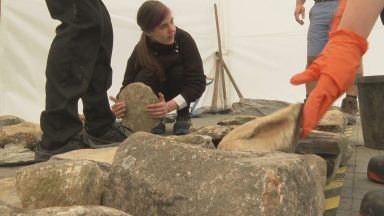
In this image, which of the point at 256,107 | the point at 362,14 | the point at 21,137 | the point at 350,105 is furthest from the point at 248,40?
the point at 362,14

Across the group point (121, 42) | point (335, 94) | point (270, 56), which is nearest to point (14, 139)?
point (335, 94)

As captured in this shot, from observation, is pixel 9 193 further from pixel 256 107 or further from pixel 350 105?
pixel 256 107

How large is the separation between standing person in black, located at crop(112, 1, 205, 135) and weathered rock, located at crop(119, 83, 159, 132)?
10 cm

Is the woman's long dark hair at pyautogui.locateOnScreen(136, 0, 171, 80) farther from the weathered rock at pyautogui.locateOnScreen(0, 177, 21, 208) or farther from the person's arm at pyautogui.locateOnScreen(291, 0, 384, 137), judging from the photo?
the person's arm at pyautogui.locateOnScreen(291, 0, 384, 137)

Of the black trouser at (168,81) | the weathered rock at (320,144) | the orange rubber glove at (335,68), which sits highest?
the orange rubber glove at (335,68)

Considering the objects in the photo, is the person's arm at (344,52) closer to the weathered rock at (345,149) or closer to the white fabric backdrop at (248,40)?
the weathered rock at (345,149)

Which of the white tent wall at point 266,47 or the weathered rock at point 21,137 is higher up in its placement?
the white tent wall at point 266,47

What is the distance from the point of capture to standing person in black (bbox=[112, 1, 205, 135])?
2.37m

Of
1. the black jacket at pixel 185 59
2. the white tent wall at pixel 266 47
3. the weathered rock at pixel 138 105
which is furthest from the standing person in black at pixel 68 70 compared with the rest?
the white tent wall at pixel 266 47

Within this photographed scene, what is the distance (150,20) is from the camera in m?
2.30

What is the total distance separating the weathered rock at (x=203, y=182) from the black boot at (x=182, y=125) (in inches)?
59.4

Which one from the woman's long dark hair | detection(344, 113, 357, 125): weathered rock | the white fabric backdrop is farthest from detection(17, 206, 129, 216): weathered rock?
the white fabric backdrop

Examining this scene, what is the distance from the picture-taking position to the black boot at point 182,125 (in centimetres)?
252

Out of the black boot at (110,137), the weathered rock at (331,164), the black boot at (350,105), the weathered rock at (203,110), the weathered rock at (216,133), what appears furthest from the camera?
the weathered rock at (203,110)
